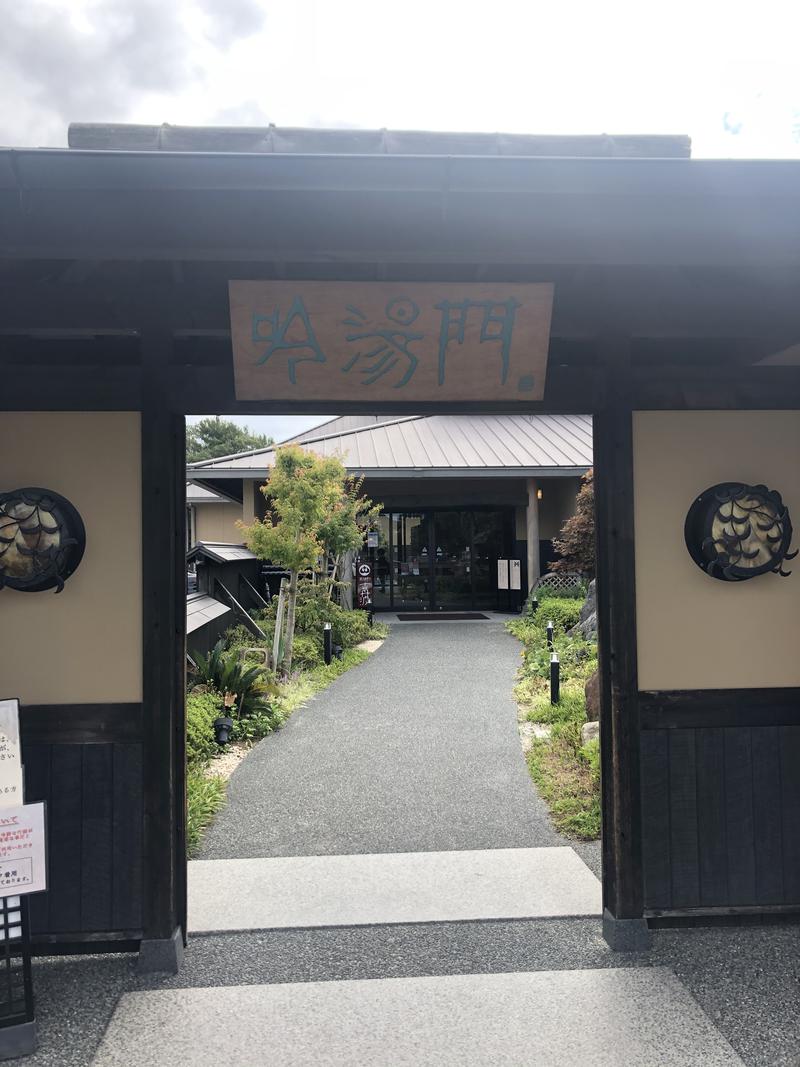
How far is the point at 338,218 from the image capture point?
2.47 meters

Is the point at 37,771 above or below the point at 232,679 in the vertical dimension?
above

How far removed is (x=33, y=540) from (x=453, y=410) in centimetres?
214

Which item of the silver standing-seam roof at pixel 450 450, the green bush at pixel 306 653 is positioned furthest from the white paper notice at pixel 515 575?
the green bush at pixel 306 653

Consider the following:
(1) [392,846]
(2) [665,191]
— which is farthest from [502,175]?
(1) [392,846]

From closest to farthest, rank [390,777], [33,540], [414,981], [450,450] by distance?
[414,981] < [33,540] < [390,777] < [450,450]

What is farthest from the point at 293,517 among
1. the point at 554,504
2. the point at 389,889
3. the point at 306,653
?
the point at 554,504

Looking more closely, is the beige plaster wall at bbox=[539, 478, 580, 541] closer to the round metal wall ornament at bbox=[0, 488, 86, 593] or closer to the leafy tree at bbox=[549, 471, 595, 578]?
the leafy tree at bbox=[549, 471, 595, 578]

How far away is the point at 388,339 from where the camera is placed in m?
3.00

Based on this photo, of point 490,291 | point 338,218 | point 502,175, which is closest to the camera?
point 502,175

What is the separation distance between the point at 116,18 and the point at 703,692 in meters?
17.9

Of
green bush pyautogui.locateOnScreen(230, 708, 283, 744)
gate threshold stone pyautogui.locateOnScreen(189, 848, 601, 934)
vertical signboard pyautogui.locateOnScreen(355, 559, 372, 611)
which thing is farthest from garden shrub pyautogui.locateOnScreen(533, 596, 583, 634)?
gate threshold stone pyautogui.locateOnScreen(189, 848, 601, 934)

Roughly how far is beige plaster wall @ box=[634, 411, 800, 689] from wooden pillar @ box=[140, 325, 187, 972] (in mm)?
2403

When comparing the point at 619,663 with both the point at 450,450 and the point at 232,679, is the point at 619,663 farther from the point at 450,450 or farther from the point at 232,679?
the point at 450,450

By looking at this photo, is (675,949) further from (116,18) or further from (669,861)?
(116,18)
